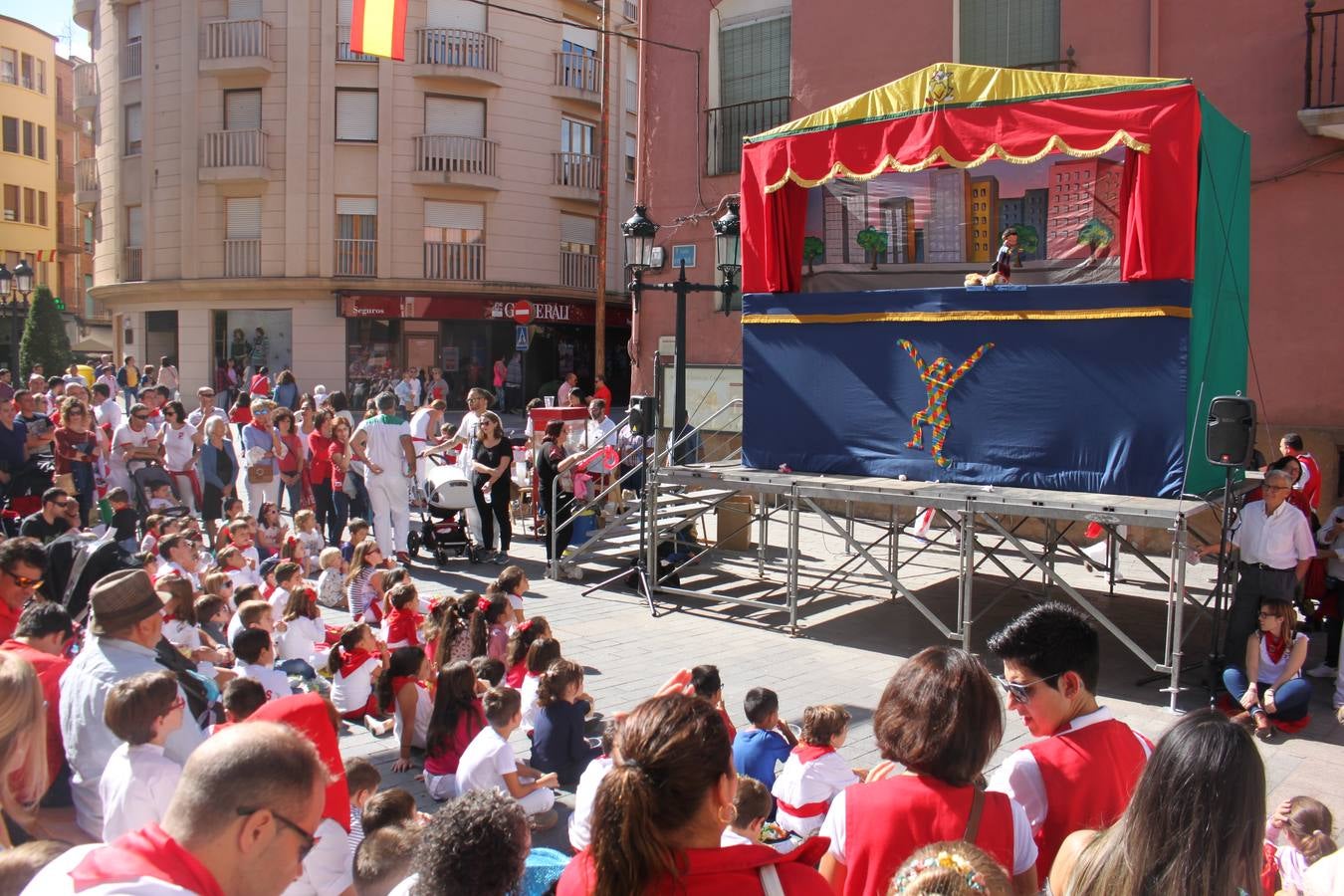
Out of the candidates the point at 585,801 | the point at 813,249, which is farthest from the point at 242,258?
the point at 585,801

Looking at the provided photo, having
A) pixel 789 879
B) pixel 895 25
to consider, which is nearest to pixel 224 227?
pixel 895 25

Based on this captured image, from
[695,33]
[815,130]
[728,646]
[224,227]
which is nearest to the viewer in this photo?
[728,646]

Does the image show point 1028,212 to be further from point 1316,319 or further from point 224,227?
point 224,227

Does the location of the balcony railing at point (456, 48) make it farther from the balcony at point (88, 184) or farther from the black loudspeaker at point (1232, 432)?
the black loudspeaker at point (1232, 432)

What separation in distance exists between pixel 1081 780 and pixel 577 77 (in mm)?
32903

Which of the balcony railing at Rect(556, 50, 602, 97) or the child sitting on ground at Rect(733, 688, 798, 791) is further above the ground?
the balcony railing at Rect(556, 50, 602, 97)

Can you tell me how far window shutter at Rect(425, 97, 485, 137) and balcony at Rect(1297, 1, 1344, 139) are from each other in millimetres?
23119

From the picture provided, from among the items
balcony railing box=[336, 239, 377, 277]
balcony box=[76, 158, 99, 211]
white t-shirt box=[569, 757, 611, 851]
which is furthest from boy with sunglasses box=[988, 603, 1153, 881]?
balcony box=[76, 158, 99, 211]

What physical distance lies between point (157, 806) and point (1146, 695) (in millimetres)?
7252

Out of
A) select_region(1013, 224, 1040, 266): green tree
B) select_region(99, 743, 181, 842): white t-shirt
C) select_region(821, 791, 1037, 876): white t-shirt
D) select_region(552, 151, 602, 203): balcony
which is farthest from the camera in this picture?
select_region(552, 151, 602, 203): balcony

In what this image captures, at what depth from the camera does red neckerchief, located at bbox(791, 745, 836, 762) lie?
5.19 meters

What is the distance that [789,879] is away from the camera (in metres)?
2.45

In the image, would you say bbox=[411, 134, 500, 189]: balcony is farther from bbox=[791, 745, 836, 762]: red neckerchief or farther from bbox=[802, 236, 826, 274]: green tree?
bbox=[791, 745, 836, 762]: red neckerchief

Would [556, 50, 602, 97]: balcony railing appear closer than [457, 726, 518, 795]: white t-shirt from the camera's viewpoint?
No
